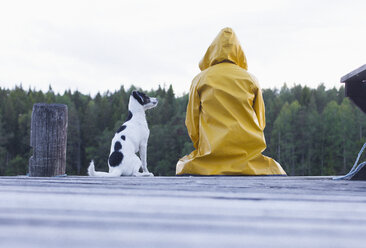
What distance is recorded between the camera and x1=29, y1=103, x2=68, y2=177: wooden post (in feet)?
10.3

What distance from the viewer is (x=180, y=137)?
4538cm

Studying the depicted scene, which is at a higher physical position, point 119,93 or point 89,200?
point 119,93

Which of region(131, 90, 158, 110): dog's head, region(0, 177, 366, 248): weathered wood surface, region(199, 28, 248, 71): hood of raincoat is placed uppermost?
region(199, 28, 248, 71): hood of raincoat

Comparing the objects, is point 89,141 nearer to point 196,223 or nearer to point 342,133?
point 342,133

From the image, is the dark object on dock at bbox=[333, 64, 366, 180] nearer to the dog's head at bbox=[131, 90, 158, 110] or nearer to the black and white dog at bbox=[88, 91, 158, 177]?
the black and white dog at bbox=[88, 91, 158, 177]

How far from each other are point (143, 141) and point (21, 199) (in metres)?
3.46

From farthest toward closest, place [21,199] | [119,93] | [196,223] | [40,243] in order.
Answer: [119,93] < [21,199] < [196,223] < [40,243]

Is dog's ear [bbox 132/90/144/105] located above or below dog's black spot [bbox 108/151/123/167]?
above

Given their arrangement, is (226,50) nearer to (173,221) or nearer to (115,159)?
(115,159)

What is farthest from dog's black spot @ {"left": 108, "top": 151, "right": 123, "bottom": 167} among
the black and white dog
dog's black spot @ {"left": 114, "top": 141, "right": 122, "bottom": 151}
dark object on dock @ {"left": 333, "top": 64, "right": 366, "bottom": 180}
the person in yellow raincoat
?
dark object on dock @ {"left": 333, "top": 64, "right": 366, "bottom": 180}

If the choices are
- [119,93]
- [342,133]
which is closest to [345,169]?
[342,133]

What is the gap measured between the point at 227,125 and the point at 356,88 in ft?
5.78

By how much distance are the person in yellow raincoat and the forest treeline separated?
38.2 meters

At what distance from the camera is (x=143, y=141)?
174 inches
